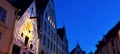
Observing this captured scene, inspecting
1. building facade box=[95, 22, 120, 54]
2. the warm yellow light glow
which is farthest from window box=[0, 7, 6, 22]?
building facade box=[95, 22, 120, 54]

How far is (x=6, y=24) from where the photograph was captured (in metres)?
20.4

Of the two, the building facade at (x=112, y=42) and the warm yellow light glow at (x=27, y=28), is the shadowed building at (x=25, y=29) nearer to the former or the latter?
the warm yellow light glow at (x=27, y=28)

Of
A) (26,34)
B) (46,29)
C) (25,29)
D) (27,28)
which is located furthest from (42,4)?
(26,34)

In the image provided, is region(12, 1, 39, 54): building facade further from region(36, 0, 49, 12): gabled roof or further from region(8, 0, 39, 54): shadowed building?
region(36, 0, 49, 12): gabled roof

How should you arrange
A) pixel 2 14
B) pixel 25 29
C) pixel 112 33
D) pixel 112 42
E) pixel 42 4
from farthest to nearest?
pixel 42 4, pixel 112 42, pixel 112 33, pixel 25 29, pixel 2 14

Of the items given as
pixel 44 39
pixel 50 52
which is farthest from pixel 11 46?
pixel 50 52

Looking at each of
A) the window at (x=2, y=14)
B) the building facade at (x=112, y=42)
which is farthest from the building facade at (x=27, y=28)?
the building facade at (x=112, y=42)

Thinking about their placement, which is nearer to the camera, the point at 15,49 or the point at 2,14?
the point at 2,14

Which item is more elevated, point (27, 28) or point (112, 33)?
point (27, 28)

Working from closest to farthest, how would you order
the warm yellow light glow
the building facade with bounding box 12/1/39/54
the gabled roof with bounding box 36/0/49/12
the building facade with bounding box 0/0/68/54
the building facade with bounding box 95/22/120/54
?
1. the building facade with bounding box 0/0/68/54
2. the building facade with bounding box 12/1/39/54
3. the warm yellow light glow
4. the building facade with bounding box 95/22/120/54
5. the gabled roof with bounding box 36/0/49/12

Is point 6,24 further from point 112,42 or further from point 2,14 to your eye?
point 112,42

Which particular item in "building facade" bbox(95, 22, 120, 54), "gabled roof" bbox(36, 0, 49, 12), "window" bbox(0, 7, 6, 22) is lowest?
"building facade" bbox(95, 22, 120, 54)

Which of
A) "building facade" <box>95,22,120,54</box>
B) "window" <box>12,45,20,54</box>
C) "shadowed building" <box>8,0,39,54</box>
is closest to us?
"window" <box>12,45,20,54</box>

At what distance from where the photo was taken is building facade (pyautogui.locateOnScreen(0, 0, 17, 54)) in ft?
63.5
